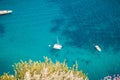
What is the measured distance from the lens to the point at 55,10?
1602 cm

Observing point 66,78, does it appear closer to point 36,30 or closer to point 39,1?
point 36,30

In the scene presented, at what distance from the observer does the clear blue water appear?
14484 mm

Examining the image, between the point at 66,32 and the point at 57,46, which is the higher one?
the point at 66,32

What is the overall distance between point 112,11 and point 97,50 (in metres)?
2.99

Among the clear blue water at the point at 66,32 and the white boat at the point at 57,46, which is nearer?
the clear blue water at the point at 66,32

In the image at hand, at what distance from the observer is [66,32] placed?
51.4ft

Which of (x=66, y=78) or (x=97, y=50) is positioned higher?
(x=97, y=50)

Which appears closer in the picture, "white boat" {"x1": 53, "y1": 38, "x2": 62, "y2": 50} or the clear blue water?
the clear blue water

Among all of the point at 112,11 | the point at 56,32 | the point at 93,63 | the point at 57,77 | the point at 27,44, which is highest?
the point at 112,11

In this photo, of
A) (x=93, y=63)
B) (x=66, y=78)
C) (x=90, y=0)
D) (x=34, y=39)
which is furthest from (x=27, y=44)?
(x=66, y=78)

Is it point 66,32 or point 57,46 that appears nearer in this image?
point 57,46

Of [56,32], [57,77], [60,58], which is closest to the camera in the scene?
[57,77]

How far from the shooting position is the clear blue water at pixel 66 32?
14.5 metres

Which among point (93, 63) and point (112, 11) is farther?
point (112, 11)
